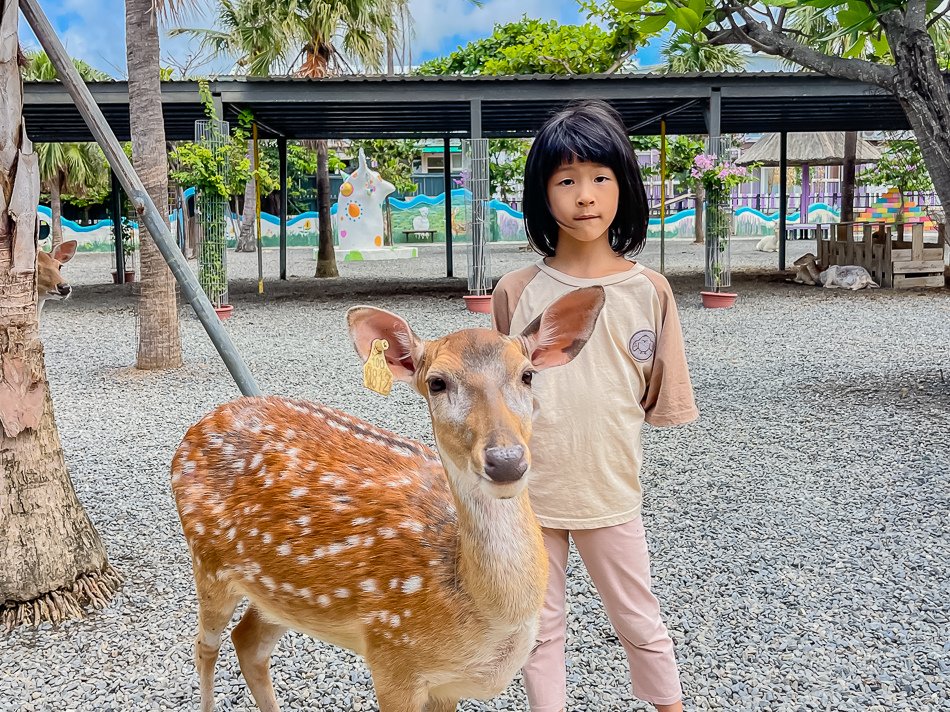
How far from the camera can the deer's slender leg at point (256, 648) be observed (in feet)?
7.06

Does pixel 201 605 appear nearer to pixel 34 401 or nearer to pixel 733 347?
pixel 34 401

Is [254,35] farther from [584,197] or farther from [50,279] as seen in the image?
[584,197]

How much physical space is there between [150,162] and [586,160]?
5.84 m

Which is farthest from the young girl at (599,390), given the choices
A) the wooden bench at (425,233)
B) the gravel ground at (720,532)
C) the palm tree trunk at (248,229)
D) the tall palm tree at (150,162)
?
the wooden bench at (425,233)

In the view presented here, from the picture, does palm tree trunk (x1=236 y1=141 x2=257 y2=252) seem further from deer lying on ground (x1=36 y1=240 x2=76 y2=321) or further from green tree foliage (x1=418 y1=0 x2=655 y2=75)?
deer lying on ground (x1=36 y1=240 x2=76 y2=321)

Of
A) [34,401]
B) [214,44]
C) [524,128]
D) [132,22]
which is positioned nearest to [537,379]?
[34,401]

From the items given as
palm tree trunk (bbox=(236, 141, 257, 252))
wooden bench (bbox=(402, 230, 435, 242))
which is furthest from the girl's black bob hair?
wooden bench (bbox=(402, 230, 435, 242))

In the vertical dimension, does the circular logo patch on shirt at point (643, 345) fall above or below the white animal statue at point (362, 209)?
below

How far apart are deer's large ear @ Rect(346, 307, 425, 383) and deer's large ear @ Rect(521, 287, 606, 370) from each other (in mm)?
211

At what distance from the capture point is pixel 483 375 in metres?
1.44

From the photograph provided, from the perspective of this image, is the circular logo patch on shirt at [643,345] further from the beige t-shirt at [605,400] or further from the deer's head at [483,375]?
the deer's head at [483,375]

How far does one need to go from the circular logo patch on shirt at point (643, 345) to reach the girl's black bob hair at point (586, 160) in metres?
0.23

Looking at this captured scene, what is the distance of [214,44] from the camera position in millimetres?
20719

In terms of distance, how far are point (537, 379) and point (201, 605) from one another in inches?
38.8
